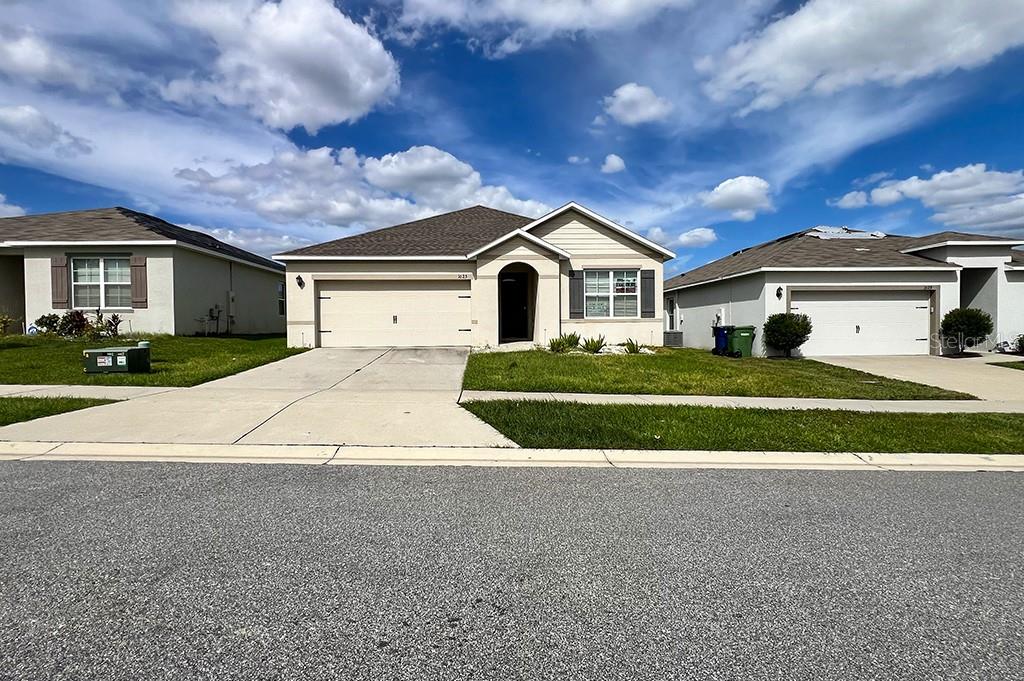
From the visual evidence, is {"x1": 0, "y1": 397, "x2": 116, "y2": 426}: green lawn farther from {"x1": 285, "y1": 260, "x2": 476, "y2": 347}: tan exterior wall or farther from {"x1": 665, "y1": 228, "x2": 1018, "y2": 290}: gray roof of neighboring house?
{"x1": 665, "y1": 228, "x2": 1018, "y2": 290}: gray roof of neighboring house

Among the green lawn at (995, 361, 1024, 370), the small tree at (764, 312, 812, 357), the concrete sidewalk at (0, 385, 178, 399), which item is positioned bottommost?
the green lawn at (995, 361, 1024, 370)

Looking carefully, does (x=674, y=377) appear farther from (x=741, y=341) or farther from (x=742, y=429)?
(x=741, y=341)

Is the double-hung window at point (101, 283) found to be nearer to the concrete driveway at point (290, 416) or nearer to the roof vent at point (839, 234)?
the concrete driveway at point (290, 416)

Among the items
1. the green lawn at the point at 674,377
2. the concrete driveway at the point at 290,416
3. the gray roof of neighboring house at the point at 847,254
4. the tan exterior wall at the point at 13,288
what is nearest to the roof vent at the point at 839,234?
the gray roof of neighboring house at the point at 847,254

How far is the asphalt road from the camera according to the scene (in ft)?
7.91

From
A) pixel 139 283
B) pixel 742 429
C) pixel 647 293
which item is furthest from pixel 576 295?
pixel 139 283

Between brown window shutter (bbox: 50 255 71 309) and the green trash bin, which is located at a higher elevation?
brown window shutter (bbox: 50 255 71 309)

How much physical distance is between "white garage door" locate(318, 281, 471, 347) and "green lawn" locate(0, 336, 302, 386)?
1.97 metres

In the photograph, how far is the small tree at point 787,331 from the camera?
17.0 metres

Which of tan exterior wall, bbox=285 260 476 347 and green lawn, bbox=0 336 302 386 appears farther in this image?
tan exterior wall, bbox=285 260 476 347

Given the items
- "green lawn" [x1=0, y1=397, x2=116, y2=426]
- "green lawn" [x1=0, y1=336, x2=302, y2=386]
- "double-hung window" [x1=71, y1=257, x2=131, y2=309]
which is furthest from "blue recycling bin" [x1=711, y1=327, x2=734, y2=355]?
"double-hung window" [x1=71, y1=257, x2=131, y2=309]

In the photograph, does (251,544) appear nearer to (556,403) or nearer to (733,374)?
(556,403)

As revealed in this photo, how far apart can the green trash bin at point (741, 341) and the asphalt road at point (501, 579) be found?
13.2 meters

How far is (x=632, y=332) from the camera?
61.1ft
